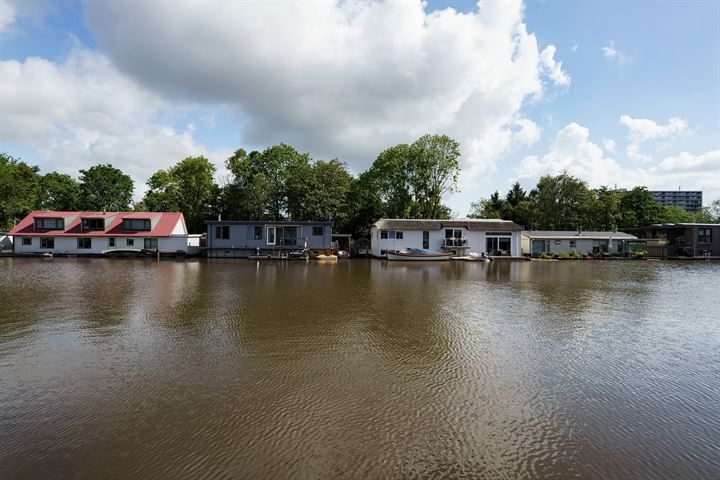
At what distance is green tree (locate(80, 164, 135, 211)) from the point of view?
178ft

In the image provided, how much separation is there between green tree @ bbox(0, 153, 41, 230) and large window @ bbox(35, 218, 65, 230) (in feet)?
35.4

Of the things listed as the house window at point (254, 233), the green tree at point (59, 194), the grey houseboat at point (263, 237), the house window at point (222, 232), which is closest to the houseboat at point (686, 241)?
the grey houseboat at point (263, 237)

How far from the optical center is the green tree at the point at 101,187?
54281mm

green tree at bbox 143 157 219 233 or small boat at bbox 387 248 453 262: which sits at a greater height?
green tree at bbox 143 157 219 233

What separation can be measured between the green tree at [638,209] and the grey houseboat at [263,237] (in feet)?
163

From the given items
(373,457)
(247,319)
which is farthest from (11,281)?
(373,457)

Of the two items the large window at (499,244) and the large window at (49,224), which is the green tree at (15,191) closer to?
the large window at (49,224)

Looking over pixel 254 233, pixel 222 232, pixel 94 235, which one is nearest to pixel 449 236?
pixel 254 233

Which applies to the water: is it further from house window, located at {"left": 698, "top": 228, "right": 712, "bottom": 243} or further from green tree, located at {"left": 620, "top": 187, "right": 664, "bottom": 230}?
green tree, located at {"left": 620, "top": 187, "right": 664, "bottom": 230}

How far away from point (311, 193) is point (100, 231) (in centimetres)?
2318

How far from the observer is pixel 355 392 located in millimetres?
5957

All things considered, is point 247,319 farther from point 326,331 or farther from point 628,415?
point 628,415

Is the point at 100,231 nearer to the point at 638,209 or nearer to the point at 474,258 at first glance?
the point at 474,258

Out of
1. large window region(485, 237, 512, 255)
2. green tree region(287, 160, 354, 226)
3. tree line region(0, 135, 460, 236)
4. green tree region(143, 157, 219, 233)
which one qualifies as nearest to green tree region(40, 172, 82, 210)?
tree line region(0, 135, 460, 236)
